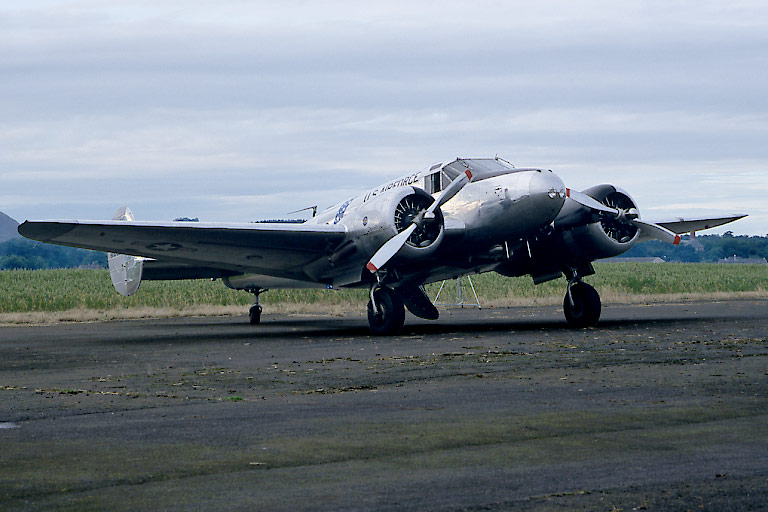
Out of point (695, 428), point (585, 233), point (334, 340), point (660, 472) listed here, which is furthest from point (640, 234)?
point (660, 472)

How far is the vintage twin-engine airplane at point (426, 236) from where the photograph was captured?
20.2 meters

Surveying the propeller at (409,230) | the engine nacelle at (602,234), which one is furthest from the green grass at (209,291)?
the propeller at (409,230)

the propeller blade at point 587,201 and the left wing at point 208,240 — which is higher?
the propeller blade at point 587,201

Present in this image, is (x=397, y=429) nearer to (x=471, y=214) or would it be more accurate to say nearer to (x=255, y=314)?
(x=471, y=214)

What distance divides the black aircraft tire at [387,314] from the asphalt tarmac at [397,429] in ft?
13.8

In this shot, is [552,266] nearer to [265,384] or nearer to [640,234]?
[640,234]

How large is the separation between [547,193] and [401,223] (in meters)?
3.43

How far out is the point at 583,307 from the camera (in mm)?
22234

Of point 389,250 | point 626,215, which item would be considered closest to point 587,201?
point 626,215

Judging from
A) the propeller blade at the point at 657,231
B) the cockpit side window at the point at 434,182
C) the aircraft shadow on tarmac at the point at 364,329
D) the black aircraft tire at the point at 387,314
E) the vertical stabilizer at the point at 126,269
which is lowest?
the aircraft shadow on tarmac at the point at 364,329

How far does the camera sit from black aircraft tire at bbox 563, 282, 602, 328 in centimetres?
2209

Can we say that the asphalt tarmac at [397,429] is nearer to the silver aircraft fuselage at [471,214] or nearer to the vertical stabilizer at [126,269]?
the silver aircraft fuselage at [471,214]

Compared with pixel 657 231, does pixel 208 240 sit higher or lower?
lower

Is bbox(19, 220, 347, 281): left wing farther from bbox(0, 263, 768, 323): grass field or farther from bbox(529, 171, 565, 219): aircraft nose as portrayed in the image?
bbox(0, 263, 768, 323): grass field
